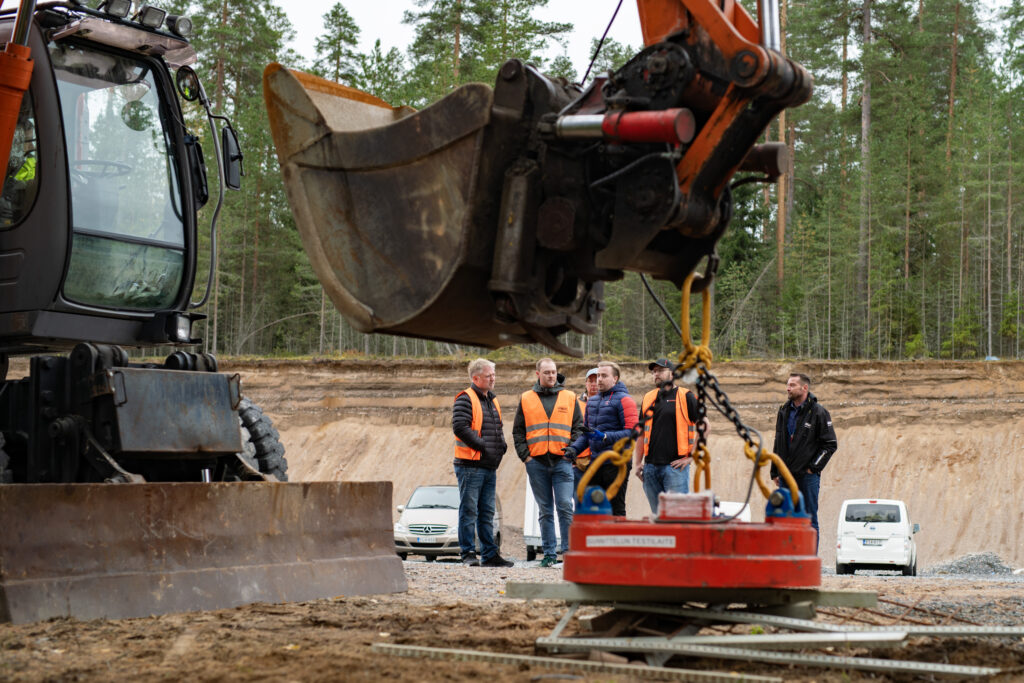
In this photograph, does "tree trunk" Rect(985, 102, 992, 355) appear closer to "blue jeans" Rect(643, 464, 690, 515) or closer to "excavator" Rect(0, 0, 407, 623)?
"blue jeans" Rect(643, 464, 690, 515)

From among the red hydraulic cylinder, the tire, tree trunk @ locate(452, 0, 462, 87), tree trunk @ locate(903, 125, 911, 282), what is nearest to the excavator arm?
the red hydraulic cylinder

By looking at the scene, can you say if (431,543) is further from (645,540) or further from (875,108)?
(875,108)

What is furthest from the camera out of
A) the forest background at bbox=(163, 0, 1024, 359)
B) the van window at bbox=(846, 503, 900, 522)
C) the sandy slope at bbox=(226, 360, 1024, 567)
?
the forest background at bbox=(163, 0, 1024, 359)

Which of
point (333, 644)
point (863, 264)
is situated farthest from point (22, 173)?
point (863, 264)

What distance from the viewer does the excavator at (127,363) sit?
6211 mm

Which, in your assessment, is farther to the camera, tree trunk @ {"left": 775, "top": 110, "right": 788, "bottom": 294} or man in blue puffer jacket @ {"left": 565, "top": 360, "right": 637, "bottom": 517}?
tree trunk @ {"left": 775, "top": 110, "right": 788, "bottom": 294}

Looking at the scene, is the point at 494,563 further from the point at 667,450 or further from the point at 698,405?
the point at 698,405

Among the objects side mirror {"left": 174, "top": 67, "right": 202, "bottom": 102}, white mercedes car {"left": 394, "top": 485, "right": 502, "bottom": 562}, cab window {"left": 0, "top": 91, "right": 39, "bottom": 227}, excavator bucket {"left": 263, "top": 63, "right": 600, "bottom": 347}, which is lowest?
white mercedes car {"left": 394, "top": 485, "right": 502, "bottom": 562}

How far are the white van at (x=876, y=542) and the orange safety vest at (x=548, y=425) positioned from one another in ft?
24.9

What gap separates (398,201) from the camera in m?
5.04

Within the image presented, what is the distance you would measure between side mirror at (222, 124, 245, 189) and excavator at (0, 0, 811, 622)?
0.07 ft

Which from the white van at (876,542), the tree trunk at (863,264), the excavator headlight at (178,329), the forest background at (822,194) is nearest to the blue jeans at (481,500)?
the excavator headlight at (178,329)

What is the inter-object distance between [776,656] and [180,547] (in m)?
3.52

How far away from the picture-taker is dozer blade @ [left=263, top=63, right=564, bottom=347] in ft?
15.8
